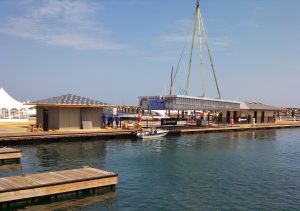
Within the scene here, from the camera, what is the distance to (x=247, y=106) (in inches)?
3031

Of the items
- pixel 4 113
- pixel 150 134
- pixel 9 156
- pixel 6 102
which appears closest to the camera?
pixel 9 156

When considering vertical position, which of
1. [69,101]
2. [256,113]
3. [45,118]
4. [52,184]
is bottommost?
[52,184]

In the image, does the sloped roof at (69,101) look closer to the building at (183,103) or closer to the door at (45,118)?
the door at (45,118)

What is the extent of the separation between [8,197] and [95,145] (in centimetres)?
2356

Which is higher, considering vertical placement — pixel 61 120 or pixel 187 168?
pixel 61 120

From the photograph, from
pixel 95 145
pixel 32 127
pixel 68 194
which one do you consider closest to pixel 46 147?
pixel 95 145

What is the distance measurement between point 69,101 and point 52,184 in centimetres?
3043

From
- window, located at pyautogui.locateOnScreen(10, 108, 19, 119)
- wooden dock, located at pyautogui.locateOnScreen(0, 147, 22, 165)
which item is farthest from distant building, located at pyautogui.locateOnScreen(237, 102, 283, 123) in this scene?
wooden dock, located at pyautogui.locateOnScreen(0, 147, 22, 165)

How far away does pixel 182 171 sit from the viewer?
91.9 ft

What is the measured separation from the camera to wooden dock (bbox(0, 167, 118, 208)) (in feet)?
59.8

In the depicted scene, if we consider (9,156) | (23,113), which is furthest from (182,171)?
(23,113)

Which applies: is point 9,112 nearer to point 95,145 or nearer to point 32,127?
point 32,127

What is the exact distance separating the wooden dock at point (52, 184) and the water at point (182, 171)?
0.62 m

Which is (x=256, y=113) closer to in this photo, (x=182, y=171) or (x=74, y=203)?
(x=182, y=171)
